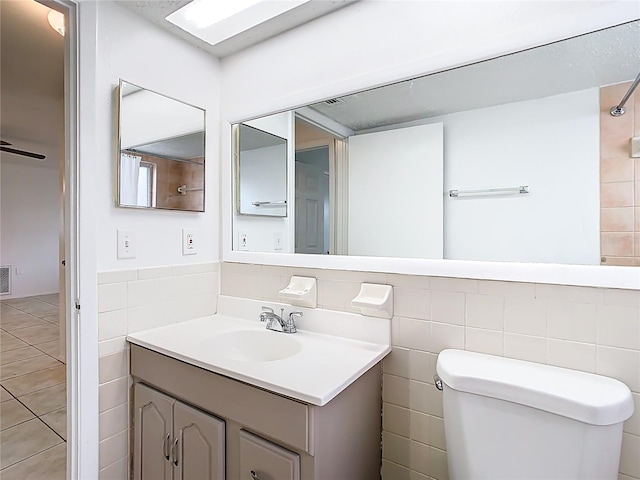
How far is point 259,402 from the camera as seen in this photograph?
1.02m

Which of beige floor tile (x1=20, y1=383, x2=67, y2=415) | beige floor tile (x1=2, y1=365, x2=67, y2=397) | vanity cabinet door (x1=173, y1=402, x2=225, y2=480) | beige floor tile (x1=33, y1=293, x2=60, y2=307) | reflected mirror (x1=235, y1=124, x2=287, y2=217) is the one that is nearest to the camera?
vanity cabinet door (x1=173, y1=402, x2=225, y2=480)

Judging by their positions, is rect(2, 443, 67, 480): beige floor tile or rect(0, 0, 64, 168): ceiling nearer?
rect(2, 443, 67, 480): beige floor tile

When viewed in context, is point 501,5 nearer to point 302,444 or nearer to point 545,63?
point 545,63

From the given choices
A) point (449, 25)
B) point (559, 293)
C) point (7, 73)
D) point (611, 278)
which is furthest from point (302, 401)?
point (7, 73)

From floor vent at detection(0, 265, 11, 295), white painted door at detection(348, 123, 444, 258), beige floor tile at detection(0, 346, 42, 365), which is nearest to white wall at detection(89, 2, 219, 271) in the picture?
white painted door at detection(348, 123, 444, 258)

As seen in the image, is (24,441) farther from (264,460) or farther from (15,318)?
(15,318)

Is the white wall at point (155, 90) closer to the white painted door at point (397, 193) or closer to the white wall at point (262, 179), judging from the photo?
the white wall at point (262, 179)

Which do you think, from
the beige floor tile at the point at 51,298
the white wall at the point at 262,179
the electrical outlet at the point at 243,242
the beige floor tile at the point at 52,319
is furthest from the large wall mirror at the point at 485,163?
the beige floor tile at the point at 51,298

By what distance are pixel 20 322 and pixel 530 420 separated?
5135 mm

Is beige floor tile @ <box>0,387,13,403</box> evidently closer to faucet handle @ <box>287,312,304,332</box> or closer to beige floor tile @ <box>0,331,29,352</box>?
beige floor tile @ <box>0,331,29,352</box>

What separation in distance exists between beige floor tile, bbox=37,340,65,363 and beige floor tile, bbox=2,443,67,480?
4.64 ft

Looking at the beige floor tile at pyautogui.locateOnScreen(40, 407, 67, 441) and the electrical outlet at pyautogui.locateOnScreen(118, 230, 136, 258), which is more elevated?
the electrical outlet at pyautogui.locateOnScreen(118, 230, 136, 258)

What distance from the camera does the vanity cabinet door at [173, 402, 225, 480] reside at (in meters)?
1.12

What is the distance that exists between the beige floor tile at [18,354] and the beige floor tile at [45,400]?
0.82 meters
